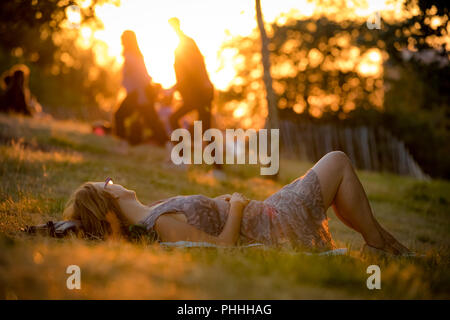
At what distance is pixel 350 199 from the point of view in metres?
3.81

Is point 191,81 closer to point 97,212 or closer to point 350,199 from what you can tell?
point 97,212

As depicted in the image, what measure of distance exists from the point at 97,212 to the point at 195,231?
0.85 metres

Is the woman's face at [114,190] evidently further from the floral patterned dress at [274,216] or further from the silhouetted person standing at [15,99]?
the silhouetted person standing at [15,99]

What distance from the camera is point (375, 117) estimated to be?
1931 centimetres

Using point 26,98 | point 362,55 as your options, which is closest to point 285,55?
point 362,55

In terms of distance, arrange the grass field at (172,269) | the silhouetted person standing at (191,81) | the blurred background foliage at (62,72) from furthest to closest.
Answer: the blurred background foliage at (62,72)
the silhouetted person standing at (191,81)
the grass field at (172,269)

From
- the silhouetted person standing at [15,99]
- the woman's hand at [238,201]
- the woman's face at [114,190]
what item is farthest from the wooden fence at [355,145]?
the woman's face at [114,190]

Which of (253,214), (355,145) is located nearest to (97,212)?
(253,214)

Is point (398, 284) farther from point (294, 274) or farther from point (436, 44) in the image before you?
point (436, 44)

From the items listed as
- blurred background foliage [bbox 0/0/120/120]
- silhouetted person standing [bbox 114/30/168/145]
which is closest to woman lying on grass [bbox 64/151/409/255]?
silhouetted person standing [bbox 114/30/168/145]

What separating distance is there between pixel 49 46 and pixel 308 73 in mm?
25092

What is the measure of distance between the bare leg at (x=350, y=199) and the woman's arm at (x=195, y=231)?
77cm

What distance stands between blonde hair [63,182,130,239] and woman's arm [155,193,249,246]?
0.39 metres

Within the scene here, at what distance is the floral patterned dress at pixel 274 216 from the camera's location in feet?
12.2
